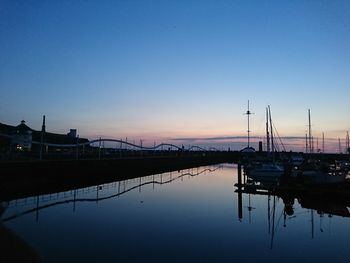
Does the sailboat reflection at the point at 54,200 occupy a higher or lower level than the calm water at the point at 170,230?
higher

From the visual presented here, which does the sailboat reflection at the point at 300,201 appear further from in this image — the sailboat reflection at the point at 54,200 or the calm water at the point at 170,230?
the sailboat reflection at the point at 54,200

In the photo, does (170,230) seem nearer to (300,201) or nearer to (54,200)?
(54,200)

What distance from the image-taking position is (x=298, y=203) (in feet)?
79.9

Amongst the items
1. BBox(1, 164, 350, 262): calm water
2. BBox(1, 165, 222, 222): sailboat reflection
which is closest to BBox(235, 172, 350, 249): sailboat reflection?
BBox(1, 164, 350, 262): calm water

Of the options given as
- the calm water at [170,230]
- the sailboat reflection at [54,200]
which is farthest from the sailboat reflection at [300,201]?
the sailboat reflection at [54,200]

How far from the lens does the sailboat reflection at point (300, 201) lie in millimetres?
19938

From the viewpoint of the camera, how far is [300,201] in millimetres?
25000

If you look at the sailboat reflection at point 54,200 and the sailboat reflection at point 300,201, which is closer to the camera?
the sailboat reflection at point 54,200

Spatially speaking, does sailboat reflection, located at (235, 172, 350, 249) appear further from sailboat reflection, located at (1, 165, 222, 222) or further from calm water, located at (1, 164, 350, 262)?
sailboat reflection, located at (1, 165, 222, 222)

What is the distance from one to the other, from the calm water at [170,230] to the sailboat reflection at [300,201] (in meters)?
0.18

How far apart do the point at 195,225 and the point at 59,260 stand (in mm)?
7795

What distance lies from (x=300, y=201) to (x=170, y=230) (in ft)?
43.7

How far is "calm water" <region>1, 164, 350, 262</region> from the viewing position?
476 inches

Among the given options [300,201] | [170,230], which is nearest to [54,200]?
[170,230]
